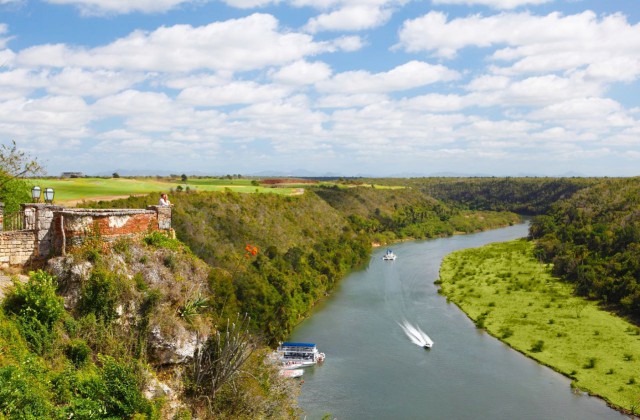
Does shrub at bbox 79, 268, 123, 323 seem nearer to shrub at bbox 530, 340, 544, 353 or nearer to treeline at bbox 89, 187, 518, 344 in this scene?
treeline at bbox 89, 187, 518, 344

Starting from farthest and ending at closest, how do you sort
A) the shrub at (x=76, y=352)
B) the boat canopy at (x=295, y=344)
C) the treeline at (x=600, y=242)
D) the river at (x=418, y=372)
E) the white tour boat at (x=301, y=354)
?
1. the treeline at (x=600, y=242)
2. the boat canopy at (x=295, y=344)
3. the white tour boat at (x=301, y=354)
4. the river at (x=418, y=372)
5. the shrub at (x=76, y=352)

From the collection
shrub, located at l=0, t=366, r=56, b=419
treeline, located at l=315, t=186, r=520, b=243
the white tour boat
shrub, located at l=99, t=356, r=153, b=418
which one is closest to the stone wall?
→ shrub, located at l=99, t=356, r=153, b=418

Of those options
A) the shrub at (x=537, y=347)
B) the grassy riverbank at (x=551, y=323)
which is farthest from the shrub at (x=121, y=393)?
the shrub at (x=537, y=347)

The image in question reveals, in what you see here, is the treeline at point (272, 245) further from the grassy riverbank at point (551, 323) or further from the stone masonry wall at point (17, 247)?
the grassy riverbank at point (551, 323)

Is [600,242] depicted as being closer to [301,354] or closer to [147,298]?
[301,354]

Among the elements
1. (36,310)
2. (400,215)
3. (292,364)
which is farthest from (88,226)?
(400,215)
